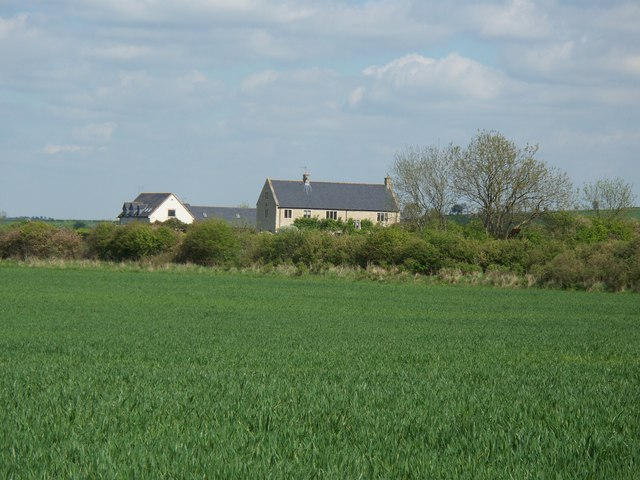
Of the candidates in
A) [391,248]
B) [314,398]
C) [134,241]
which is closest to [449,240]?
[391,248]

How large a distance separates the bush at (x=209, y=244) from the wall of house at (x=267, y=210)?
1466 inches

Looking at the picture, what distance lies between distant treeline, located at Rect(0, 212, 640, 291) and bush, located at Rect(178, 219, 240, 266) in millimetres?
74

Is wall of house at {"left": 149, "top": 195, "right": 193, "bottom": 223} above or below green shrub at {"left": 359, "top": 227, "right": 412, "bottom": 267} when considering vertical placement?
above

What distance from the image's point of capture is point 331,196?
10119 cm

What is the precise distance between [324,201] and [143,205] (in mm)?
36764

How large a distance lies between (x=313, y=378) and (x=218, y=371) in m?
1.75

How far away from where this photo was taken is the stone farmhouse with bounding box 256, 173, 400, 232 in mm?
100125

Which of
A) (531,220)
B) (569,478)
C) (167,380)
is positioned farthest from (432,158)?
(569,478)

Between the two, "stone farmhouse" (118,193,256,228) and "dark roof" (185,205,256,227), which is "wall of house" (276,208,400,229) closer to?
"stone farmhouse" (118,193,256,228)

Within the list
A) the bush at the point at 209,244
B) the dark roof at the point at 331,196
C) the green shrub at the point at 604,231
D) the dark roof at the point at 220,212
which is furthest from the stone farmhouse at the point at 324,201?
the green shrub at the point at 604,231

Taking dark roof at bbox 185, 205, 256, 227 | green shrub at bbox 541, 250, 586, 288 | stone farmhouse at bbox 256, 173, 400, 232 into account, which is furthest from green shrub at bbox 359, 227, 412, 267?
dark roof at bbox 185, 205, 256, 227

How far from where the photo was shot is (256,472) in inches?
275

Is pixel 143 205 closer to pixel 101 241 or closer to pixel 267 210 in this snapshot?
pixel 267 210

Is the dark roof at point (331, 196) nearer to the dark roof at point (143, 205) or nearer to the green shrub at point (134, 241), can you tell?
the dark roof at point (143, 205)
